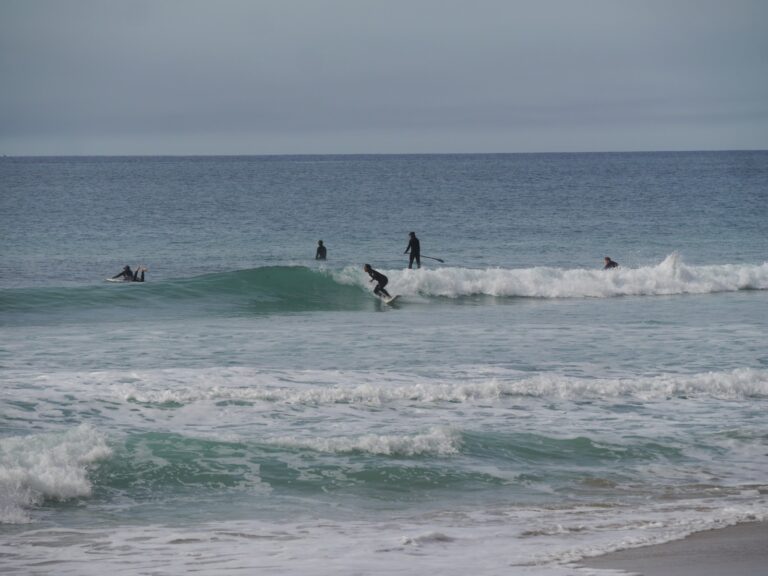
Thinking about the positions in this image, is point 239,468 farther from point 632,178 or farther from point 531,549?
point 632,178

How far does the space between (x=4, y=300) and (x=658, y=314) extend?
17237 millimetres

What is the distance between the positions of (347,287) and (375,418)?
1656 centimetres

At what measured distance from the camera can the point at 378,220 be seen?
59.8 metres

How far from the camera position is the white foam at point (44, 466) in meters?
11.2

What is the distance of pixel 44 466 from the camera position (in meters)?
11.9

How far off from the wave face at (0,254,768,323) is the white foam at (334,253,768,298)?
3 cm

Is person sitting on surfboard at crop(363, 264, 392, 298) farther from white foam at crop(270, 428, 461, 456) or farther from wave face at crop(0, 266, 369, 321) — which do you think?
white foam at crop(270, 428, 461, 456)

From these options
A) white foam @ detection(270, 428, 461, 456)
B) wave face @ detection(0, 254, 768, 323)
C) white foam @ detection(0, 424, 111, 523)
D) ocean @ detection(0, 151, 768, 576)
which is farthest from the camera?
wave face @ detection(0, 254, 768, 323)

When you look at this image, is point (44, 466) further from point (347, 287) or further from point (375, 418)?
point (347, 287)

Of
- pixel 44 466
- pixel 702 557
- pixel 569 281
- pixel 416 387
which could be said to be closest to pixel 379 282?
pixel 569 281

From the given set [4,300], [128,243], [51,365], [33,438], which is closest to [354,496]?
[33,438]

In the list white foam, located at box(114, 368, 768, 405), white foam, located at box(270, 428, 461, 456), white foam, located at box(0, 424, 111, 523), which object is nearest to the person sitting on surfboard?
white foam, located at box(114, 368, 768, 405)

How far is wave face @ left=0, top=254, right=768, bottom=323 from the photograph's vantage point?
2802 cm

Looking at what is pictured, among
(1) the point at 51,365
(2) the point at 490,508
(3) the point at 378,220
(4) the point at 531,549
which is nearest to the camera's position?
(4) the point at 531,549
